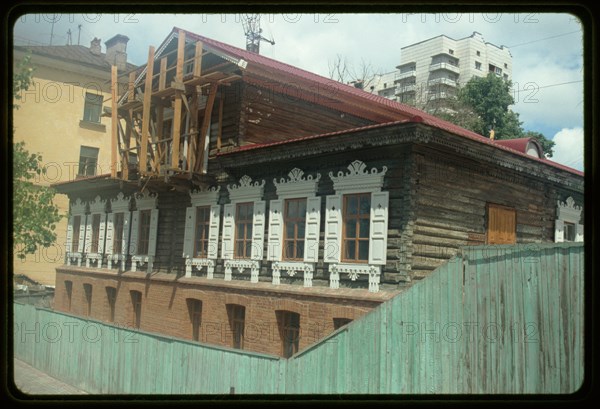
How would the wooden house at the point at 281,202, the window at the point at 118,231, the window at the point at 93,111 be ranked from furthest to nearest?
the window at the point at 93,111 < the window at the point at 118,231 < the wooden house at the point at 281,202

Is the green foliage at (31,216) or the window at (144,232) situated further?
the window at (144,232)

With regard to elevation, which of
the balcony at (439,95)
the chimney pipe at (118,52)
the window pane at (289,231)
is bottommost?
the window pane at (289,231)

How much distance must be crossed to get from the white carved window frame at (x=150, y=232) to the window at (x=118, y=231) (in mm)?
930

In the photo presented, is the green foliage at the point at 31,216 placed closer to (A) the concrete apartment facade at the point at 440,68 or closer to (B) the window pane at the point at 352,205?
(B) the window pane at the point at 352,205

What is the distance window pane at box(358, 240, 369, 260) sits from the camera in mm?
10398

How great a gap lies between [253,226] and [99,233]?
898cm

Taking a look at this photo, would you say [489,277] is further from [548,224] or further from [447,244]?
[548,224]

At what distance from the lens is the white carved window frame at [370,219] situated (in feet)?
33.1

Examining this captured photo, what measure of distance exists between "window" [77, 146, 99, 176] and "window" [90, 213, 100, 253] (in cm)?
177

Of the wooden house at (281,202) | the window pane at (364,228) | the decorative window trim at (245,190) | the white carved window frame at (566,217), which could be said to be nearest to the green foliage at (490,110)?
the wooden house at (281,202)

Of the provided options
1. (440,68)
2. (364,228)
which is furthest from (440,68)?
(364,228)

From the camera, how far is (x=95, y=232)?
65.1 ft
